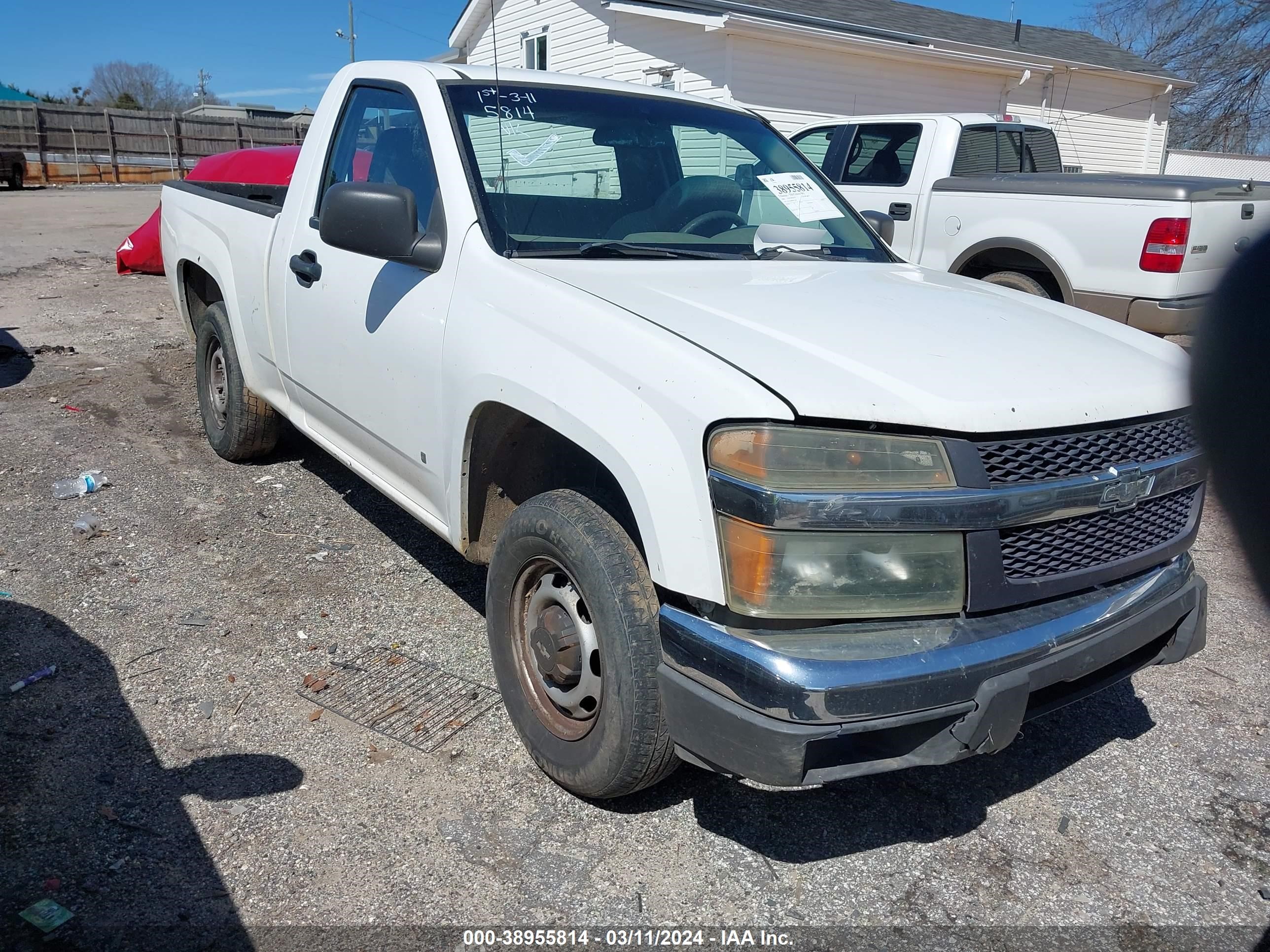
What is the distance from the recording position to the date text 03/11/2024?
2.35 metres

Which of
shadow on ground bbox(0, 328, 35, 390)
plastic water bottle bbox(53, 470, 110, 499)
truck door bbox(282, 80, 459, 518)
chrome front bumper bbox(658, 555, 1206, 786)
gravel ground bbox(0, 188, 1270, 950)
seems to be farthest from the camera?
shadow on ground bbox(0, 328, 35, 390)

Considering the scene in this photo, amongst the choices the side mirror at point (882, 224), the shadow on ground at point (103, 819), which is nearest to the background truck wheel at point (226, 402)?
the shadow on ground at point (103, 819)

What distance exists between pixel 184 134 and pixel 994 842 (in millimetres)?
39584

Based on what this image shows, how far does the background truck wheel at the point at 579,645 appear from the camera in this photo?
2.45 metres

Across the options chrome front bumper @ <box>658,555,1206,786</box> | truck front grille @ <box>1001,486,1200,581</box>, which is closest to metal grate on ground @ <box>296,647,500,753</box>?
chrome front bumper @ <box>658,555,1206,786</box>

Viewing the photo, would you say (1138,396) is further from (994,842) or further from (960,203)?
(960,203)

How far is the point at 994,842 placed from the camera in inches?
109

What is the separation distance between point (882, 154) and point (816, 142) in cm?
82

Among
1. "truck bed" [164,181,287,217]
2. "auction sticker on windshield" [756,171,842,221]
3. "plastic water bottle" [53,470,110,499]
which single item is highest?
"auction sticker on windshield" [756,171,842,221]

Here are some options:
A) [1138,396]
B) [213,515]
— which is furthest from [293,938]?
[213,515]

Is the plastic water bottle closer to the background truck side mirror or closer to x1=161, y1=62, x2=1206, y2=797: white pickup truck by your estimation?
x1=161, y1=62, x2=1206, y2=797: white pickup truck

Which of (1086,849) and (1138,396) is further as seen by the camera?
(1086,849)

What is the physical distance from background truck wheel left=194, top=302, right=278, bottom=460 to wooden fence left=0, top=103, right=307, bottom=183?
30756mm

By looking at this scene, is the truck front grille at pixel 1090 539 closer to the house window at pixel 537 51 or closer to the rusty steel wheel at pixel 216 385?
the rusty steel wheel at pixel 216 385
